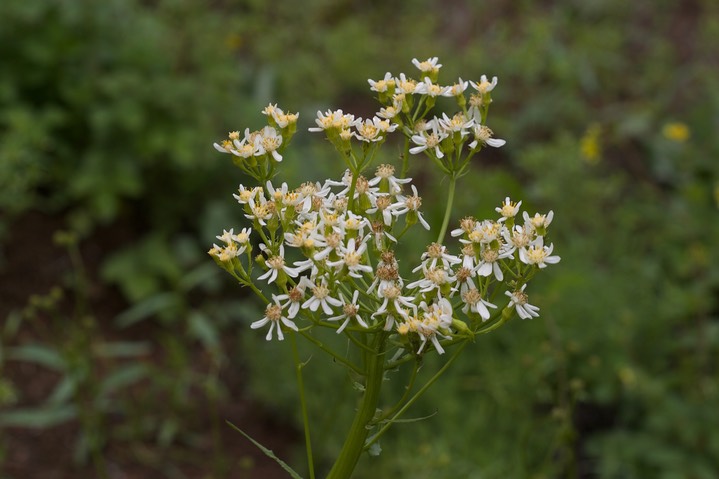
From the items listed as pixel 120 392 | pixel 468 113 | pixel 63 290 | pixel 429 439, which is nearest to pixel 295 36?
pixel 63 290

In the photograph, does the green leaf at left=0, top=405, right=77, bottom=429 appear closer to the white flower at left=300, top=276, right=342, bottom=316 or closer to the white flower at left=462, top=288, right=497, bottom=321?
the white flower at left=300, top=276, right=342, bottom=316

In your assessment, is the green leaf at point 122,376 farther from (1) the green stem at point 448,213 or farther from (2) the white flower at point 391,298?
(2) the white flower at point 391,298

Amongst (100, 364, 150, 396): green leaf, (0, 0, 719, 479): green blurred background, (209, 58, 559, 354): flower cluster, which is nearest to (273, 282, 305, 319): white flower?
(209, 58, 559, 354): flower cluster

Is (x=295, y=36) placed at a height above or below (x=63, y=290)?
above

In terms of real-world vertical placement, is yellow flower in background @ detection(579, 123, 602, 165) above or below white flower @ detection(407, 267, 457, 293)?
below

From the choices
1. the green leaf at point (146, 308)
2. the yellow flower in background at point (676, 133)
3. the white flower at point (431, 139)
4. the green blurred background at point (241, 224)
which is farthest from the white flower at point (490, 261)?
the yellow flower in background at point (676, 133)

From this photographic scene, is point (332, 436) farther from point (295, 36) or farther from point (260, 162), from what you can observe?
point (295, 36)
